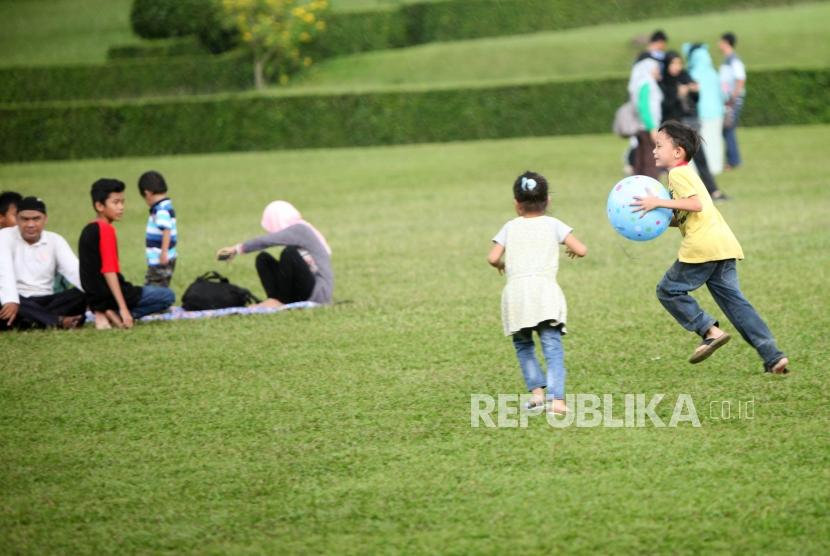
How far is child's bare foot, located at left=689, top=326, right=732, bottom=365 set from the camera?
7.21 m

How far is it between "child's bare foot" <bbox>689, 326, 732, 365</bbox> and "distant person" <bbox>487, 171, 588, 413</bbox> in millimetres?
1211

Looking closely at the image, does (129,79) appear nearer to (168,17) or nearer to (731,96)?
(168,17)

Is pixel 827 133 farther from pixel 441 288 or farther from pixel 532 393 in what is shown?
pixel 532 393

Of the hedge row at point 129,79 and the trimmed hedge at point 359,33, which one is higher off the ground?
the trimmed hedge at point 359,33

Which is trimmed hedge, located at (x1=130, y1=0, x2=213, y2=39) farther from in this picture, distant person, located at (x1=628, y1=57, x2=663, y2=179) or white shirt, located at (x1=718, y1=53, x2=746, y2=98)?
distant person, located at (x1=628, y1=57, x2=663, y2=179)

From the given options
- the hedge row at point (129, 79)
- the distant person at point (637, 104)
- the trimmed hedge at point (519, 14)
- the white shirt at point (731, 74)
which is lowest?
the distant person at point (637, 104)

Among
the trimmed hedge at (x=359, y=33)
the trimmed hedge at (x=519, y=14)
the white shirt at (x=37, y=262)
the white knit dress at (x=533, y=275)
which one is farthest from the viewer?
the trimmed hedge at (x=519, y=14)

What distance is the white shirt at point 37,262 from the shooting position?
1022cm

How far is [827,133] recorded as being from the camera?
26.5 metres

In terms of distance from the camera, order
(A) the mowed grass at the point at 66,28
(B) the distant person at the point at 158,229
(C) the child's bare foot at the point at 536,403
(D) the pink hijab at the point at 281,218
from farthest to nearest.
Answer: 1. (A) the mowed grass at the point at 66,28
2. (B) the distant person at the point at 158,229
3. (D) the pink hijab at the point at 281,218
4. (C) the child's bare foot at the point at 536,403

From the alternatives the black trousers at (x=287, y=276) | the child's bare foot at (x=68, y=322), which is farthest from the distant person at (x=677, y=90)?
the child's bare foot at (x=68, y=322)

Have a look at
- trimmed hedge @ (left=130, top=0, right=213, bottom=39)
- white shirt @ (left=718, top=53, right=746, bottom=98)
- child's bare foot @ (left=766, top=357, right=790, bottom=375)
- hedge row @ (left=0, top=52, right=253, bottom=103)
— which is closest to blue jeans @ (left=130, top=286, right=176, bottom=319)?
child's bare foot @ (left=766, top=357, right=790, bottom=375)

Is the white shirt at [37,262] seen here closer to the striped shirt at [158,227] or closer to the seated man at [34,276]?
the seated man at [34,276]

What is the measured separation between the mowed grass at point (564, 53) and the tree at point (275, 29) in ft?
3.59
